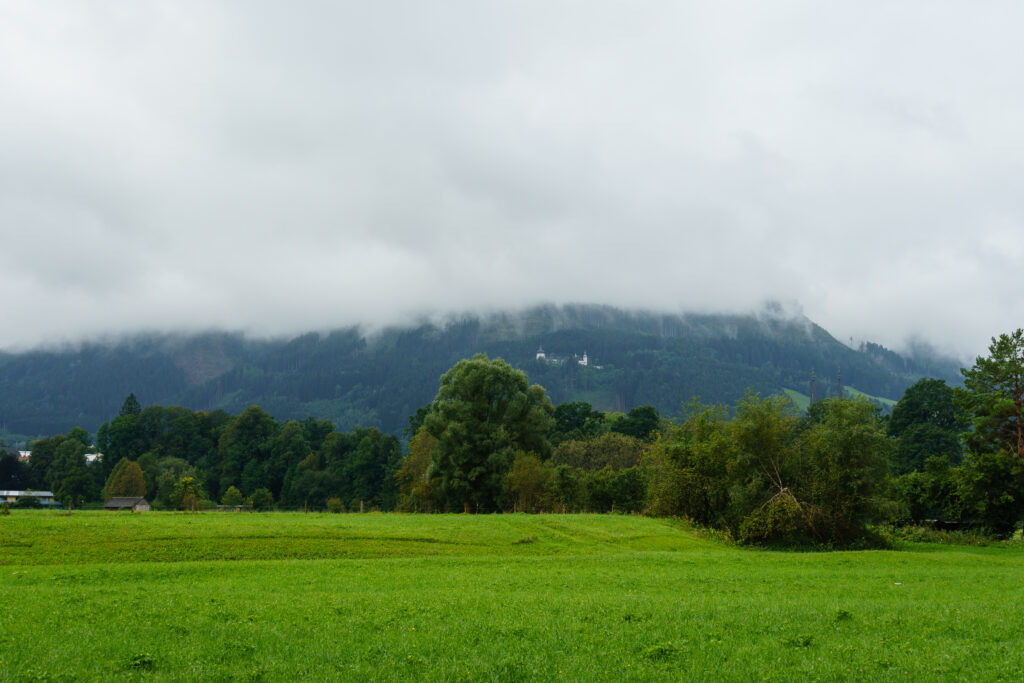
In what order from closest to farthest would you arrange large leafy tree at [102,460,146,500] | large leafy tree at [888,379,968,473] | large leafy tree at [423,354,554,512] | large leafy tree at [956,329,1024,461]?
large leafy tree at [956,329,1024,461] → large leafy tree at [423,354,554,512] → large leafy tree at [888,379,968,473] → large leafy tree at [102,460,146,500]

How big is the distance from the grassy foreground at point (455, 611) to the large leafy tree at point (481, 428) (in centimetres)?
3431

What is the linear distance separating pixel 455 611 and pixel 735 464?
39.8m

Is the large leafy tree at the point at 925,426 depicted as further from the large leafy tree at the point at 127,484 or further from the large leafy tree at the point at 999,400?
the large leafy tree at the point at 127,484

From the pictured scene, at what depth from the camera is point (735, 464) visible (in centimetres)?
5453

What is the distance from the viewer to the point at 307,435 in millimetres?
189625

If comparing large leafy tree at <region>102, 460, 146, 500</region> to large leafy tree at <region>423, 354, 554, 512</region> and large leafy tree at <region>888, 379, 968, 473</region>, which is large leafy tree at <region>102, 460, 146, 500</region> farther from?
large leafy tree at <region>888, 379, 968, 473</region>

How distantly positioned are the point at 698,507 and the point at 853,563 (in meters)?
22.8

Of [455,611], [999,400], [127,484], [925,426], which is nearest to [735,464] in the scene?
[999,400]

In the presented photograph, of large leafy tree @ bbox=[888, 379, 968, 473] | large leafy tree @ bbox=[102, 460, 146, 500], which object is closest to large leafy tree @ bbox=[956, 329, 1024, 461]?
large leafy tree @ bbox=[888, 379, 968, 473]

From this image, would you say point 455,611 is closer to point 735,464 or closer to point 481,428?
point 735,464

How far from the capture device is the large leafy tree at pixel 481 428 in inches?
2933

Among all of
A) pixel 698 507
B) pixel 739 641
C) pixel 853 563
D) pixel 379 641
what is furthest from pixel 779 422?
pixel 379 641

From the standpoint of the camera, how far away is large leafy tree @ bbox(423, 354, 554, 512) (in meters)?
74.5

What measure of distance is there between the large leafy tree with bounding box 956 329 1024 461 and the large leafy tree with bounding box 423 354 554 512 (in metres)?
45.6
